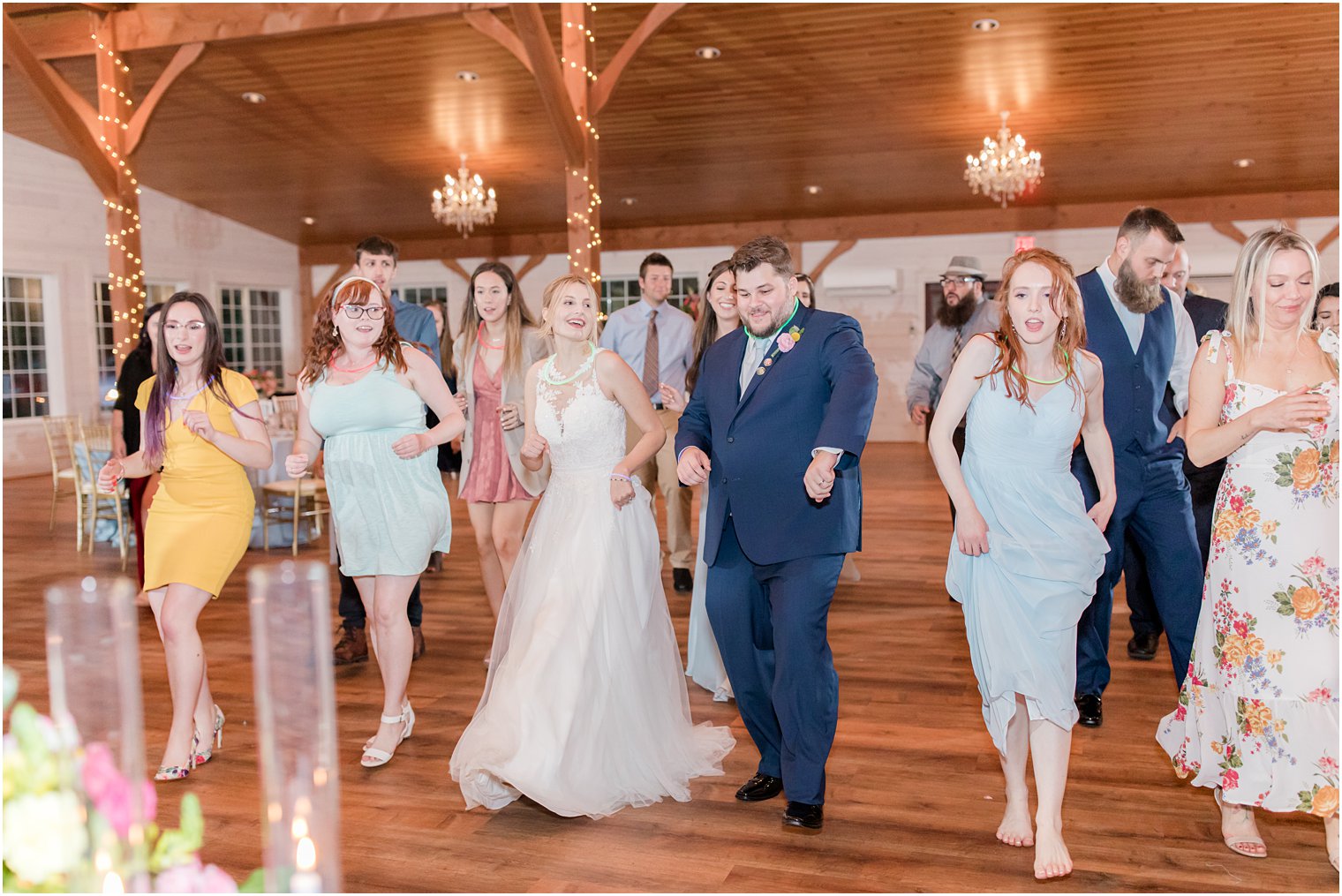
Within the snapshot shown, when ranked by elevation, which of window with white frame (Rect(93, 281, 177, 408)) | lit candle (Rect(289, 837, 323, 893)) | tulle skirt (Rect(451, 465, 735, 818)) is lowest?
tulle skirt (Rect(451, 465, 735, 818))

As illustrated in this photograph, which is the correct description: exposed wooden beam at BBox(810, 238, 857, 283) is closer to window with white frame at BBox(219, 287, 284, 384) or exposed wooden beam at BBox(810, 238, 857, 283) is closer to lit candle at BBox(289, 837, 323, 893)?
window with white frame at BBox(219, 287, 284, 384)

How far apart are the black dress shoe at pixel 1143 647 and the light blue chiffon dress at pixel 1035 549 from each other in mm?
2022

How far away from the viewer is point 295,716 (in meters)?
0.85

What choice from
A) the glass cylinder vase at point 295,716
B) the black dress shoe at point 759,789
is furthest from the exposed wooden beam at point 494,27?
the glass cylinder vase at point 295,716

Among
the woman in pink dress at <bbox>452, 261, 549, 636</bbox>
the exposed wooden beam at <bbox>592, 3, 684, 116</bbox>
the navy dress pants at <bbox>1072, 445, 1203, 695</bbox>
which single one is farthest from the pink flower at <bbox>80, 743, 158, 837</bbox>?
the exposed wooden beam at <bbox>592, 3, 684, 116</bbox>

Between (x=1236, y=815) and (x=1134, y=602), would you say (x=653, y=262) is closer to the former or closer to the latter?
(x=1134, y=602)

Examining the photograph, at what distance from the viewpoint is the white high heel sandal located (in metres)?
3.32

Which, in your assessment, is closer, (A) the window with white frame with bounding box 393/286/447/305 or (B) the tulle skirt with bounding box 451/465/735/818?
(B) the tulle skirt with bounding box 451/465/735/818

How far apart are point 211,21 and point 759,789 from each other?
25.6ft

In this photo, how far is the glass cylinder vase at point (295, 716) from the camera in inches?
32.8

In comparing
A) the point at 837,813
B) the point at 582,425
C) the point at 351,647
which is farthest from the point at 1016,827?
the point at 351,647

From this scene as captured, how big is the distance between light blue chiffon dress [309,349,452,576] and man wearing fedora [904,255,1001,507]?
2.76 metres

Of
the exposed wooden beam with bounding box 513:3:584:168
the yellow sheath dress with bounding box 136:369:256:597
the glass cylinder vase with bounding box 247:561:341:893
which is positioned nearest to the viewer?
the glass cylinder vase with bounding box 247:561:341:893

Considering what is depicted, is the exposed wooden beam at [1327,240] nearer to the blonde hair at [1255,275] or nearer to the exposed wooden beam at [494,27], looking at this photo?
the exposed wooden beam at [494,27]
